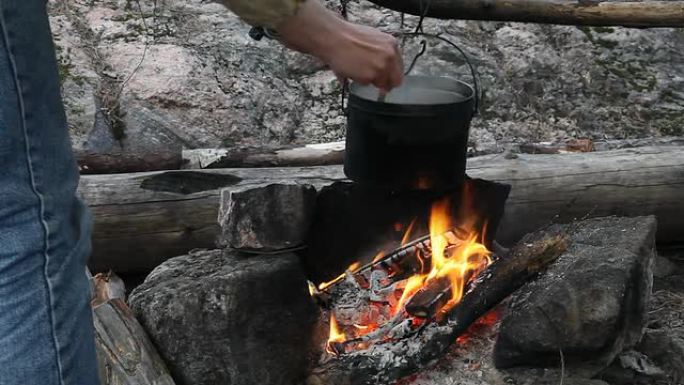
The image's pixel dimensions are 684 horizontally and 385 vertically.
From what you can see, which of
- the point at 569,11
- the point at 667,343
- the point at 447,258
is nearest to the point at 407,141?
the point at 447,258

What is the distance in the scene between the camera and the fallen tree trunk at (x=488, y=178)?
332 cm

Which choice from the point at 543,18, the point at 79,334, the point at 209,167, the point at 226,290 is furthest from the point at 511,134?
the point at 79,334

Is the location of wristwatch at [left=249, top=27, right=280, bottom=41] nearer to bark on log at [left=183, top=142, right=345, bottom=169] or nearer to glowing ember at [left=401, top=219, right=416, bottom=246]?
glowing ember at [left=401, top=219, right=416, bottom=246]

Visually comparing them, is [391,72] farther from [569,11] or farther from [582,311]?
[569,11]

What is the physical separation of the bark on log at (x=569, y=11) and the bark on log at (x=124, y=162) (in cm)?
147

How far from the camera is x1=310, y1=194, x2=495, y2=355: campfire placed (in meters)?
2.71

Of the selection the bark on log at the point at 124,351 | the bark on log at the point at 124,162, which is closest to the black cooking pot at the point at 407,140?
the bark on log at the point at 124,351

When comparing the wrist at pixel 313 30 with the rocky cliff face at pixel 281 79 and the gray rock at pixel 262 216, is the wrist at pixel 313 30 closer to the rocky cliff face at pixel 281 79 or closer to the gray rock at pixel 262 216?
the gray rock at pixel 262 216

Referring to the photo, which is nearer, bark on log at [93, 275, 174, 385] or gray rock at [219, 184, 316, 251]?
bark on log at [93, 275, 174, 385]

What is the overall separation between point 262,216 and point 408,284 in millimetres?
632

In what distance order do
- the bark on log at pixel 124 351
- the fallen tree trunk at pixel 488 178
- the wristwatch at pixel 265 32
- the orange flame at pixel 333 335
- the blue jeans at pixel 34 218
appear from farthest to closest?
1. the fallen tree trunk at pixel 488 178
2. the orange flame at pixel 333 335
3. the bark on log at pixel 124 351
4. the wristwatch at pixel 265 32
5. the blue jeans at pixel 34 218

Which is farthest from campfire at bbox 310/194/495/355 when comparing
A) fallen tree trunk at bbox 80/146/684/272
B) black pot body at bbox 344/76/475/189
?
fallen tree trunk at bbox 80/146/684/272

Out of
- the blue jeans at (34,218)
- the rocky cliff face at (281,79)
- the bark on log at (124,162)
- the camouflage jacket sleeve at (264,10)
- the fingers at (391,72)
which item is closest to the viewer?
the blue jeans at (34,218)

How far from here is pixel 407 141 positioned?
8.16ft
